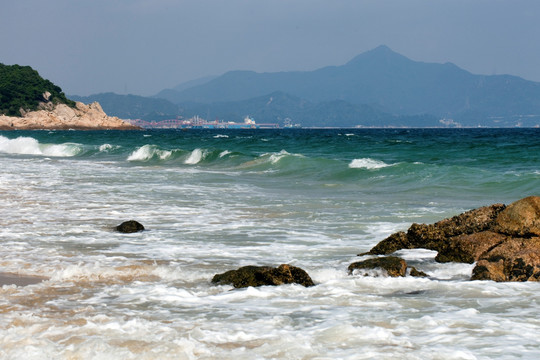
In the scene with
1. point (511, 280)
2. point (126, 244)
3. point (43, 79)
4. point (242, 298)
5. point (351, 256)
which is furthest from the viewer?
point (43, 79)

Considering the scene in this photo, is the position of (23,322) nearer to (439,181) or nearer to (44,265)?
(44,265)

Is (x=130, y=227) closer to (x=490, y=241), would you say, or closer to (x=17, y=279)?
(x=17, y=279)

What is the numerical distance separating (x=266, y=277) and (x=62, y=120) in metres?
160

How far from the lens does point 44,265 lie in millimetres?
8078

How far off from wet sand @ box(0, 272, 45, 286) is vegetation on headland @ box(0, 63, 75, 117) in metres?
157

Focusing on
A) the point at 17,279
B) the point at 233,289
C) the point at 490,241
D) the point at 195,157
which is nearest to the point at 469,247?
the point at 490,241

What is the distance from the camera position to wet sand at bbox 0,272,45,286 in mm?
7176

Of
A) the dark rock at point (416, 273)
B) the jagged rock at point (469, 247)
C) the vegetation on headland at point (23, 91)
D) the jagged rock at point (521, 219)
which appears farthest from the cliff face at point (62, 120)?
the dark rock at point (416, 273)

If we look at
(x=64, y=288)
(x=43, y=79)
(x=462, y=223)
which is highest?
(x=43, y=79)

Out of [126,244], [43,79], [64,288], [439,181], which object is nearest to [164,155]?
[439,181]

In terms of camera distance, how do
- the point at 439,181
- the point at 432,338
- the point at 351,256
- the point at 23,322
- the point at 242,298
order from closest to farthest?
the point at 432,338 < the point at 23,322 < the point at 242,298 < the point at 351,256 < the point at 439,181

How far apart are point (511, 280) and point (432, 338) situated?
2639 millimetres

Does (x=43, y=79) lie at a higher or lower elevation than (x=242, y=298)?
higher

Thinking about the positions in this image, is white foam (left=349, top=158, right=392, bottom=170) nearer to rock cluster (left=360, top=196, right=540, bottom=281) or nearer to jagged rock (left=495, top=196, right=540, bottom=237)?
rock cluster (left=360, top=196, right=540, bottom=281)
